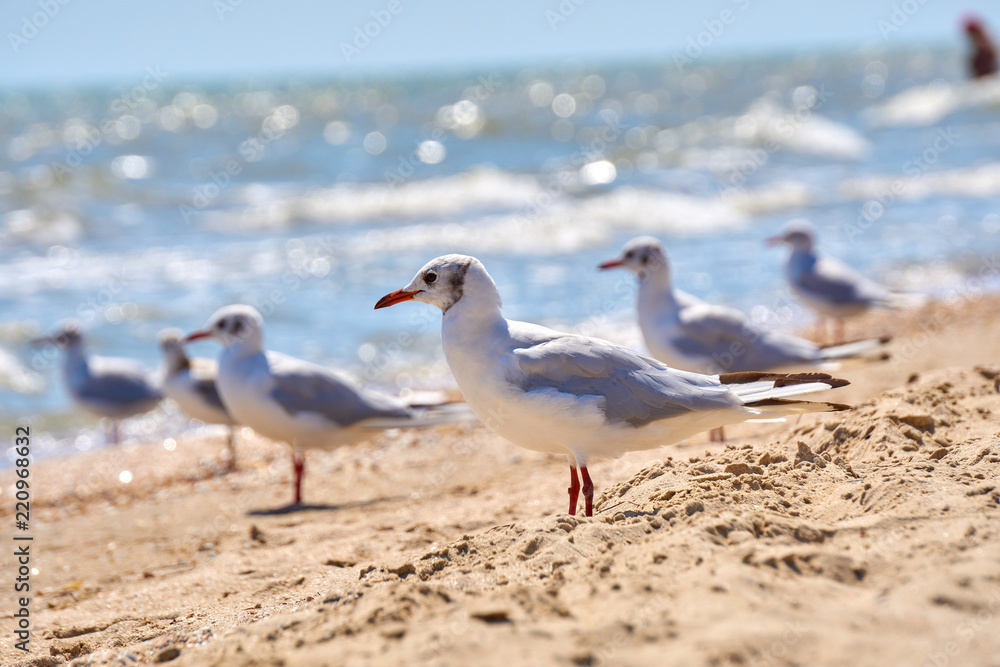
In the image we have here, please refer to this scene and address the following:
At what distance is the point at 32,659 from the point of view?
3.75m

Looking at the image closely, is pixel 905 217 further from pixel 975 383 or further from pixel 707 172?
pixel 975 383

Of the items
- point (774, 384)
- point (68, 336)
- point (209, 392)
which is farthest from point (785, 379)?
point (68, 336)

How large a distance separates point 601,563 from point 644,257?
4051 millimetres

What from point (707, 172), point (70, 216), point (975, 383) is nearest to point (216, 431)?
point (975, 383)

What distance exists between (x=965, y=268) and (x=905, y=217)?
12.7 feet

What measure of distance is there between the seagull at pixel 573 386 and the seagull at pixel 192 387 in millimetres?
3532

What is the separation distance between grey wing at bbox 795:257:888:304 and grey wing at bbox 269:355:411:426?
14.4 feet

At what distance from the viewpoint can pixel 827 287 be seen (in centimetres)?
893

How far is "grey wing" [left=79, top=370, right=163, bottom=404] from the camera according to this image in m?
8.43

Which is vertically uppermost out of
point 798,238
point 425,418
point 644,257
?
point 798,238

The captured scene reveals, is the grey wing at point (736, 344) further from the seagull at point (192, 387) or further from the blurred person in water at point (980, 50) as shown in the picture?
the blurred person in water at point (980, 50)

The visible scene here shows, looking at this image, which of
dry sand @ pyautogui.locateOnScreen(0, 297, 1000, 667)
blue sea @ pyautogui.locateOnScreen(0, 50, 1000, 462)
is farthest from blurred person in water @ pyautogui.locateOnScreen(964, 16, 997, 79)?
dry sand @ pyautogui.locateOnScreen(0, 297, 1000, 667)

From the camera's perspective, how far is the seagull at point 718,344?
6.41 metres

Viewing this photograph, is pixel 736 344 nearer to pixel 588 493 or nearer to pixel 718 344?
pixel 718 344
